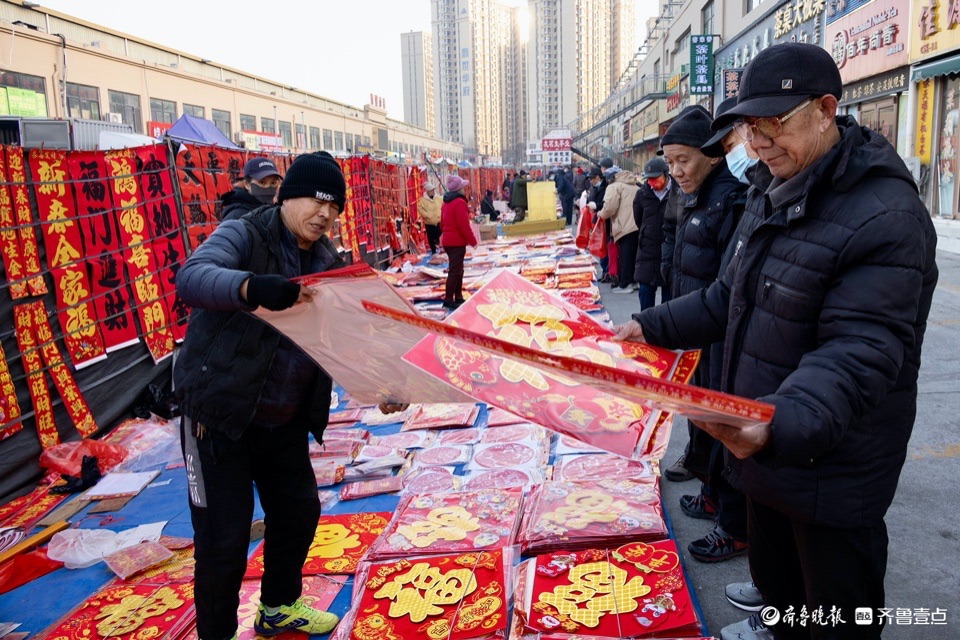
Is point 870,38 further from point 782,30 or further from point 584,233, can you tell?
point 584,233

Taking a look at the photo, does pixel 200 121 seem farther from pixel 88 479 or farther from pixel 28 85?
pixel 28 85

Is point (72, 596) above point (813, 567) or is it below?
below

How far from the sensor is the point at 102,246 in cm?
573

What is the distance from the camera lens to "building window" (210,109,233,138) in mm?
37747

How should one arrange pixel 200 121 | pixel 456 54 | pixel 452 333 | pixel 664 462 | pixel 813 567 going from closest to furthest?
pixel 813 567 < pixel 452 333 < pixel 664 462 < pixel 200 121 < pixel 456 54

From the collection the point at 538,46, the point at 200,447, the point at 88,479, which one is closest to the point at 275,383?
the point at 200,447

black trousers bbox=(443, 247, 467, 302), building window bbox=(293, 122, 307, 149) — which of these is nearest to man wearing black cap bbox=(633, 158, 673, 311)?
black trousers bbox=(443, 247, 467, 302)

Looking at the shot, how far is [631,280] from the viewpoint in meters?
10.7

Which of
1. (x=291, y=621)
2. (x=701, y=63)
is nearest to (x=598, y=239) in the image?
(x=291, y=621)

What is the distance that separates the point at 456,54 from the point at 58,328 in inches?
4654

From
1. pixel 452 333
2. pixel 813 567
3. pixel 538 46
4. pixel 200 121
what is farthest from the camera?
pixel 538 46

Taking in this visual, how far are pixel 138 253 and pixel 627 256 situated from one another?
22.6 ft

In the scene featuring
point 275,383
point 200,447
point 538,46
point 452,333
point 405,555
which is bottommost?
point 405,555
